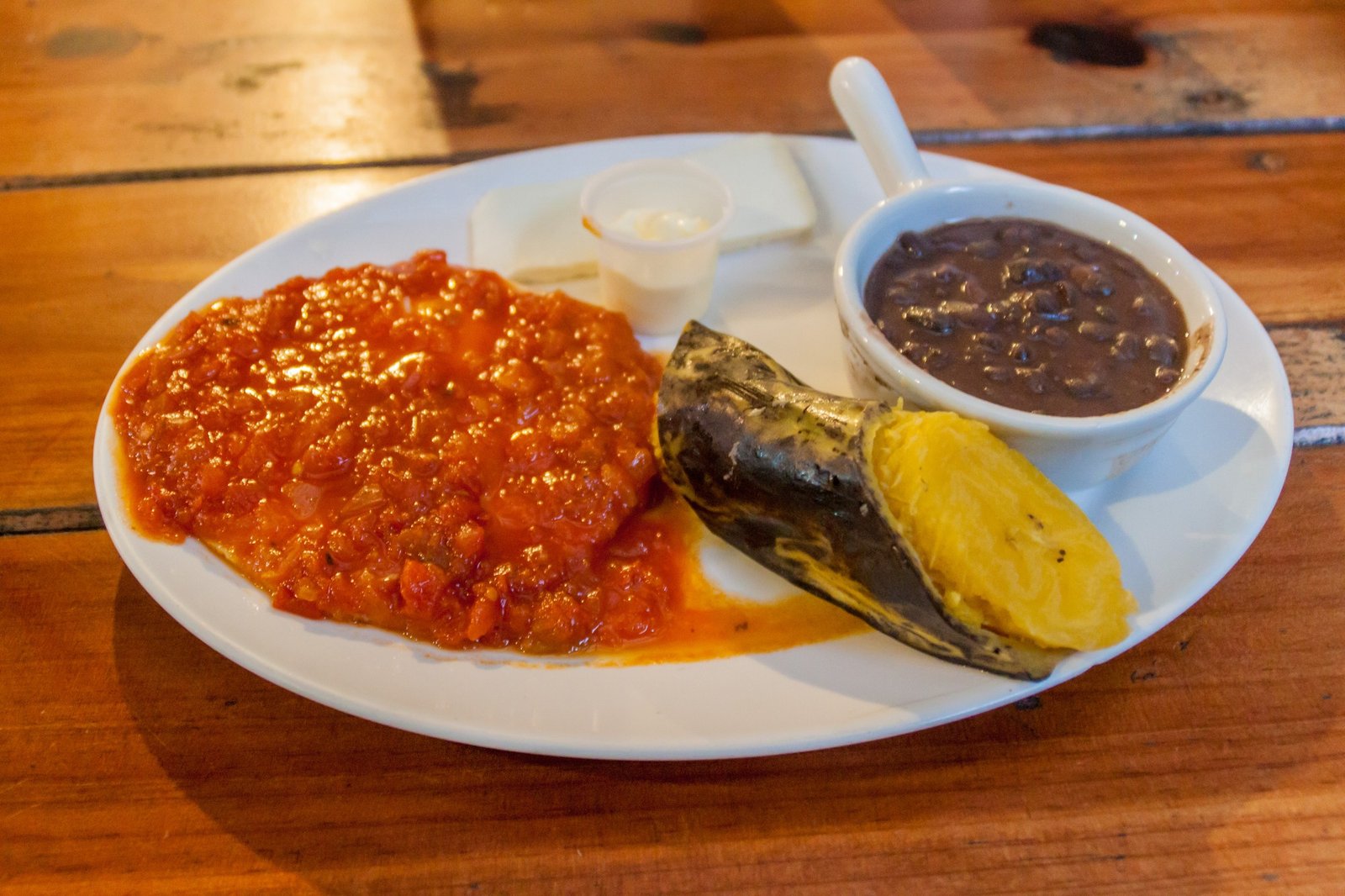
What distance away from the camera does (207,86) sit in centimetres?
350

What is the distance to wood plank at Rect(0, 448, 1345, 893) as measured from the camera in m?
1.52

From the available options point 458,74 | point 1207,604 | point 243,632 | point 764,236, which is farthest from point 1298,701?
point 458,74

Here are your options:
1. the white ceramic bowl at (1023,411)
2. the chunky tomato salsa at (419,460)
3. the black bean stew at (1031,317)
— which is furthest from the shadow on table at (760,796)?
the black bean stew at (1031,317)

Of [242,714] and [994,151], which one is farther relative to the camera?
[994,151]

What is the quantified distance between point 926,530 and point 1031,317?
0.60 meters

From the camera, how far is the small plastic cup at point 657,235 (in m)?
2.36

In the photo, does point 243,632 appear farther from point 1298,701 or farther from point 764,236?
point 1298,701

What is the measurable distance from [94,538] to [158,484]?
30 cm

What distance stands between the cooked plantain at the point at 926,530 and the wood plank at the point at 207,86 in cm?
206

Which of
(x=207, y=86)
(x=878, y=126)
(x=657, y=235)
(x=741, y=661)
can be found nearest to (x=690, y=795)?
(x=741, y=661)

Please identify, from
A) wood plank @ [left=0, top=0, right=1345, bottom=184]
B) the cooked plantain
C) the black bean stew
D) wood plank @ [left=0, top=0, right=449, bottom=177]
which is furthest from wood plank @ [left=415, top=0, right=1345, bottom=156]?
the cooked plantain

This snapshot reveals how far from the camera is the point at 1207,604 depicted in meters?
1.88

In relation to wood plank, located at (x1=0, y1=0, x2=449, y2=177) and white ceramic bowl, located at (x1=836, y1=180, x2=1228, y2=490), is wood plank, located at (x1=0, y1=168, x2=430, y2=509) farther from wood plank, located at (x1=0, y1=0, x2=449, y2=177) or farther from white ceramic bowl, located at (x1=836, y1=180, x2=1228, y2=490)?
white ceramic bowl, located at (x1=836, y1=180, x2=1228, y2=490)

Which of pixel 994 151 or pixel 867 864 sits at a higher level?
pixel 994 151
